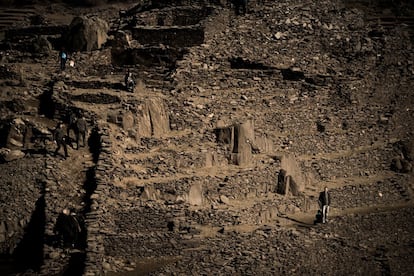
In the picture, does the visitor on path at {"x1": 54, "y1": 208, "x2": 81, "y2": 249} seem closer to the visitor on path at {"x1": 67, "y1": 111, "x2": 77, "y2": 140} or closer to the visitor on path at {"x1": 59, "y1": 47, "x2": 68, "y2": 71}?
the visitor on path at {"x1": 67, "y1": 111, "x2": 77, "y2": 140}

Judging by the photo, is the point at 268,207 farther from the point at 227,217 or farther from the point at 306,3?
the point at 306,3

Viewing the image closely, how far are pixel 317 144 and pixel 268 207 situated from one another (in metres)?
4.10

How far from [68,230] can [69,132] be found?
17.0ft

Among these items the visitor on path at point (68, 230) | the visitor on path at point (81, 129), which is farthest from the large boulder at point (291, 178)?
the visitor on path at point (68, 230)

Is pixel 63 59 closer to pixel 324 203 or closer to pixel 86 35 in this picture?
pixel 86 35

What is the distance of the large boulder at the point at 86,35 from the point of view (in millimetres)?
36112

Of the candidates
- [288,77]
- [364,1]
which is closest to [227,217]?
[288,77]

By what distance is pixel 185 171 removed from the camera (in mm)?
28609

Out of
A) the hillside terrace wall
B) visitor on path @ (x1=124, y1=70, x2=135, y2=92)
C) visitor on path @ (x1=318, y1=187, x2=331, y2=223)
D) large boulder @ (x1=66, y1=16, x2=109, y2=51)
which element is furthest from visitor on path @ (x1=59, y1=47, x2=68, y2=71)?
visitor on path @ (x1=318, y1=187, x2=331, y2=223)

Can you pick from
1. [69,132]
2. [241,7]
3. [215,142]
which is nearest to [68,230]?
[69,132]

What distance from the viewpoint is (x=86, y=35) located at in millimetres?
36281

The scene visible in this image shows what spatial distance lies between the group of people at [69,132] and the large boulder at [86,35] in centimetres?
606

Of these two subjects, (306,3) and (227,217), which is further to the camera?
(306,3)

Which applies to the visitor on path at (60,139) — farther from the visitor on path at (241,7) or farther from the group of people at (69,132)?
the visitor on path at (241,7)
